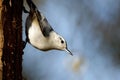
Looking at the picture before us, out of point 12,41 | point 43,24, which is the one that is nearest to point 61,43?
point 43,24

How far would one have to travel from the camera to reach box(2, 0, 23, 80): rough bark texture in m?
4.68

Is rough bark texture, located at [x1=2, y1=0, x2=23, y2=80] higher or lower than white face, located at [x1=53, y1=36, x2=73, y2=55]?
higher

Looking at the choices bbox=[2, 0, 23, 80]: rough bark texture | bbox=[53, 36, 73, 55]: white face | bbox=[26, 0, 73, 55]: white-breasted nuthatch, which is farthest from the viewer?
bbox=[53, 36, 73, 55]: white face

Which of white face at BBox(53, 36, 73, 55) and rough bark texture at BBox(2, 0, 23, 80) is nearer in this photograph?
rough bark texture at BBox(2, 0, 23, 80)

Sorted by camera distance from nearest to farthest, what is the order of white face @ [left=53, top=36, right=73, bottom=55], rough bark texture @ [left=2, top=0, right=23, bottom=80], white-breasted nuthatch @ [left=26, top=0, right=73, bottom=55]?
rough bark texture @ [left=2, top=0, right=23, bottom=80]
white-breasted nuthatch @ [left=26, top=0, right=73, bottom=55]
white face @ [left=53, top=36, right=73, bottom=55]

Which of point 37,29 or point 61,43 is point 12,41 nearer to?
point 37,29

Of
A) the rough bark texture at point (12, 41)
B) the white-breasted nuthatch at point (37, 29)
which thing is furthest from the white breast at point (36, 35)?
the rough bark texture at point (12, 41)

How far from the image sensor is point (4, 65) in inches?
183

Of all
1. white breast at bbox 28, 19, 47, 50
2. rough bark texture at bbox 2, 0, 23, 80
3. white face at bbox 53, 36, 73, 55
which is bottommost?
white face at bbox 53, 36, 73, 55

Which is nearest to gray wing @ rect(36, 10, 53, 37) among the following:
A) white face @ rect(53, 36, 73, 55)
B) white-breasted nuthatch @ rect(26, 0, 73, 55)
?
white-breasted nuthatch @ rect(26, 0, 73, 55)

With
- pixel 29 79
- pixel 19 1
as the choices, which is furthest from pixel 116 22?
pixel 19 1

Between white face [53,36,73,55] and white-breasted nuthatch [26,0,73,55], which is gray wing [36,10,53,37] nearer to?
white-breasted nuthatch [26,0,73,55]

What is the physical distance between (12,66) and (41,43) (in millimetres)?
1101

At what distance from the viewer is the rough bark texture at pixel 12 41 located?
184 inches
